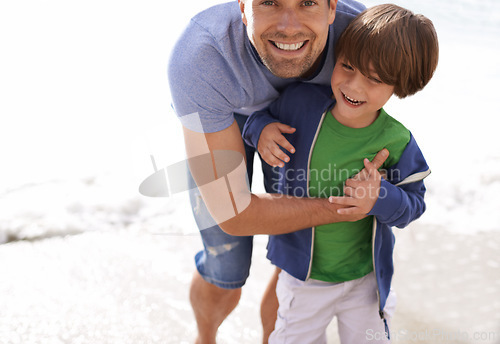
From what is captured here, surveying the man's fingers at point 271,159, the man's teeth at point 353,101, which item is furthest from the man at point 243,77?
the man's teeth at point 353,101

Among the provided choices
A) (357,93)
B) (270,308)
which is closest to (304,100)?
(357,93)

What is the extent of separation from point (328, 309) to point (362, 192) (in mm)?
546

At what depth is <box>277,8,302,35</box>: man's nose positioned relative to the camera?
1.74 metres

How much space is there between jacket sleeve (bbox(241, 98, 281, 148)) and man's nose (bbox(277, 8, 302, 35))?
0.30 meters

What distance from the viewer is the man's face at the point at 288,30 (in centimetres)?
174

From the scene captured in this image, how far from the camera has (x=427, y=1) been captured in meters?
8.35

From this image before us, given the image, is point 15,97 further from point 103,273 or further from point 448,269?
point 448,269

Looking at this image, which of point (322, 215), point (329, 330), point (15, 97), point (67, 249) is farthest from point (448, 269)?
point (15, 97)

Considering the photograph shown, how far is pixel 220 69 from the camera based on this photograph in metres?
1.82

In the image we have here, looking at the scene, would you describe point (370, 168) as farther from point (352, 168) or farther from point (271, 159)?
point (271, 159)

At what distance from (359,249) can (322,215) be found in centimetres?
25

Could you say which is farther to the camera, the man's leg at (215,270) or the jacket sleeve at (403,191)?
the man's leg at (215,270)

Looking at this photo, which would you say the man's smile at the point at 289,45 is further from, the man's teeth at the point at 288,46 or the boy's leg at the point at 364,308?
the boy's leg at the point at 364,308

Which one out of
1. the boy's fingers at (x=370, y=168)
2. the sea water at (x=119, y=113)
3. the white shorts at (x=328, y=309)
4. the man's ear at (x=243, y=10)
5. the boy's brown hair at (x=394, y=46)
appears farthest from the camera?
the sea water at (x=119, y=113)
